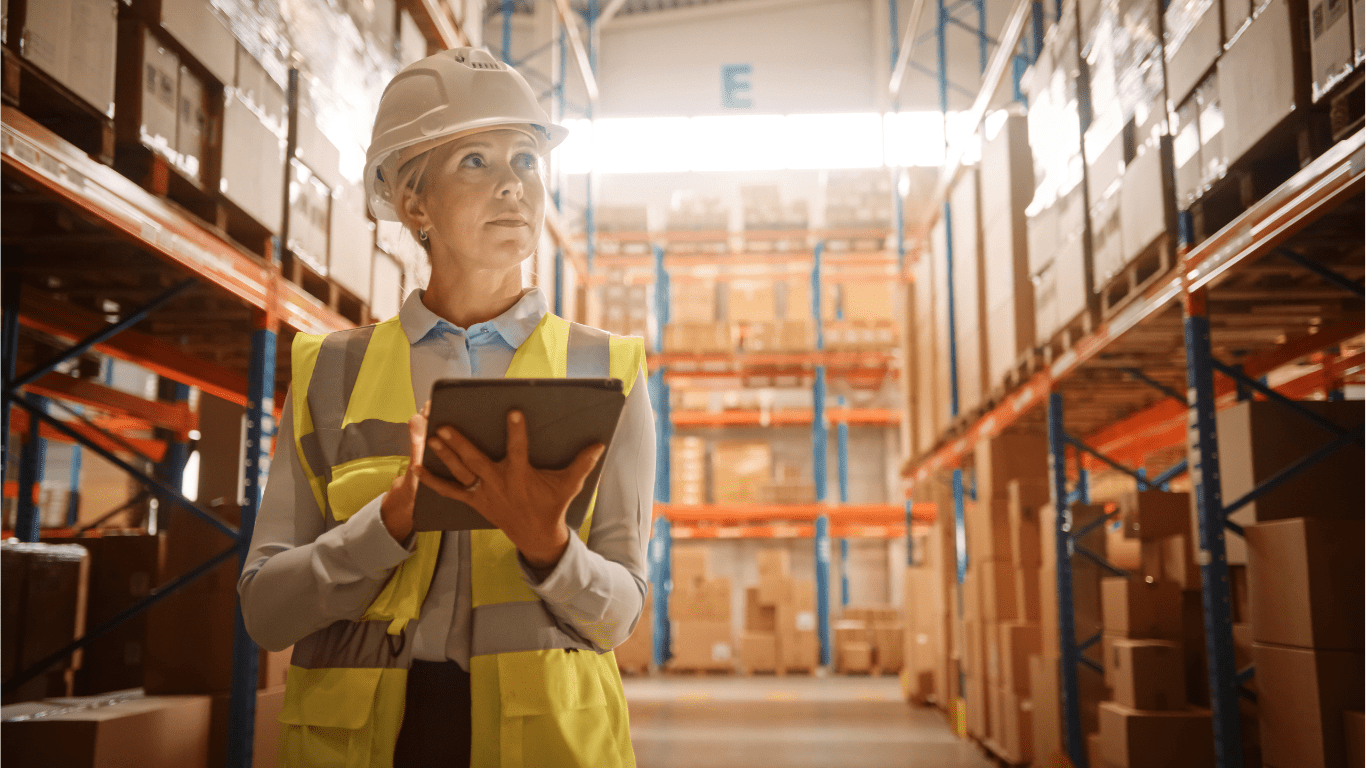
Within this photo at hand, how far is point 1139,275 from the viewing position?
5.15 meters

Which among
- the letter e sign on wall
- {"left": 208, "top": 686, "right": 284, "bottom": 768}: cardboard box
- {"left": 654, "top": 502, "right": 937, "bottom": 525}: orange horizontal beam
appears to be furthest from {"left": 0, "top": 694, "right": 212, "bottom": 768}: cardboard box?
the letter e sign on wall

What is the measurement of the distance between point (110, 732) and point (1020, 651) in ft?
18.1

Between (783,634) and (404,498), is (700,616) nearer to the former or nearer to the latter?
(783,634)

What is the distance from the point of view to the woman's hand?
0.98 metres

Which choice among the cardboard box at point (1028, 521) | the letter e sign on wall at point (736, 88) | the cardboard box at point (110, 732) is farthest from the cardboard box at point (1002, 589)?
the letter e sign on wall at point (736, 88)

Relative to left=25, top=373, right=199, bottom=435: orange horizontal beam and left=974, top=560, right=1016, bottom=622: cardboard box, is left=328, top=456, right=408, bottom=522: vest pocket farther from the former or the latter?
left=974, top=560, right=1016, bottom=622: cardboard box

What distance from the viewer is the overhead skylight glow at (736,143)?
63.1ft

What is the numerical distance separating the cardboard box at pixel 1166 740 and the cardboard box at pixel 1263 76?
2.78m

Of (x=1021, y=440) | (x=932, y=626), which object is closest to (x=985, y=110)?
(x=1021, y=440)

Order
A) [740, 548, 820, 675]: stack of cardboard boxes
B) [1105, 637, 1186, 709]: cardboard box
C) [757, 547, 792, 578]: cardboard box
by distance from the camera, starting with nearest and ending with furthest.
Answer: [1105, 637, 1186, 709]: cardboard box
[757, 547, 792, 578]: cardboard box
[740, 548, 820, 675]: stack of cardboard boxes

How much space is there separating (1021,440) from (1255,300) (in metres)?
2.84

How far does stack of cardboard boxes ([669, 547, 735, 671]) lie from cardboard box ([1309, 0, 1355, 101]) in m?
11.2

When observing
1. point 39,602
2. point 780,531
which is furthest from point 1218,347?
point 780,531

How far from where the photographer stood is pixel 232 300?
496 centimetres
